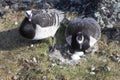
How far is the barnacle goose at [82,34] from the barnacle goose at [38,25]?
35 centimetres

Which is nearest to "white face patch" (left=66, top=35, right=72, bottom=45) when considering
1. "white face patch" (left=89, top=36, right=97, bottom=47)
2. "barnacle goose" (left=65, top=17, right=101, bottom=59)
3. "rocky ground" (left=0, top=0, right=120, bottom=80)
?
"barnacle goose" (left=65, top=17, right=101, bottom=59)

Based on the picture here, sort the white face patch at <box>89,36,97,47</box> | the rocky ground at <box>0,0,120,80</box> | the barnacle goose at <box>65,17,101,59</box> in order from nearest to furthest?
the rocky ground at <box>0,0,120,80</box> < the barnacle goose at <box>65,17,101,59</box> < the white face patch at <box>89,36,97,47</box>

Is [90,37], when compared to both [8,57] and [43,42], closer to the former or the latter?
[43,42]

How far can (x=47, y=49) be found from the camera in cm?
883

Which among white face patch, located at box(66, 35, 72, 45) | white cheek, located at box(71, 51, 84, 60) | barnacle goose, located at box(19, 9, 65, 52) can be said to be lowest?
white cheek, located at box(71, 51, 84, 60)

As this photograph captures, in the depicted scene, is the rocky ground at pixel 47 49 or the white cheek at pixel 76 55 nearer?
the rocky ground at pixel 47 49

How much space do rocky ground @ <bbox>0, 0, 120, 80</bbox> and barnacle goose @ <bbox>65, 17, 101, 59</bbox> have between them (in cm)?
26

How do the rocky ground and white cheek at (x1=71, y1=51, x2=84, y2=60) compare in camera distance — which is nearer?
the rocky ground

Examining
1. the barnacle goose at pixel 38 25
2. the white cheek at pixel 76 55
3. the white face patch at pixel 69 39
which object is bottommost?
the white cheek at pixel 76 55

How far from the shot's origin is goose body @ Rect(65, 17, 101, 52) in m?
8.62

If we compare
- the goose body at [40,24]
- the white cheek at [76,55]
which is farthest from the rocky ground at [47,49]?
the goose body at [40,24]

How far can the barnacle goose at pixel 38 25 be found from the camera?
28.5ft

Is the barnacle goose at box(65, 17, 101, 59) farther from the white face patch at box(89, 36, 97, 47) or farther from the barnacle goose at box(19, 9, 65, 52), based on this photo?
the barnacle goose at box(19, 9, 65, 52)

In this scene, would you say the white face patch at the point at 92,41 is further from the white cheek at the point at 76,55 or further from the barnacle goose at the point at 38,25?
the barnacle goose at the point at 38,25
